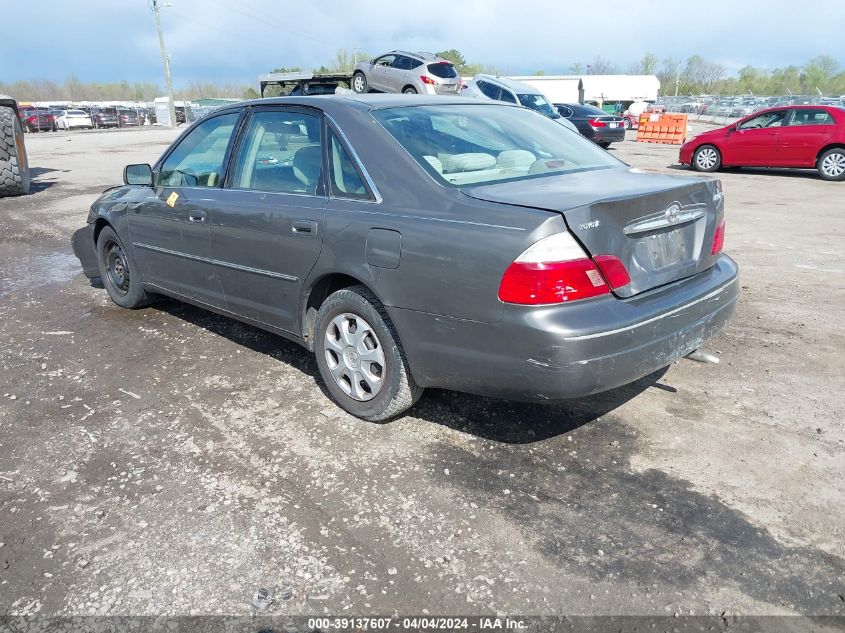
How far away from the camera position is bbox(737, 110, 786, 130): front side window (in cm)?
1390

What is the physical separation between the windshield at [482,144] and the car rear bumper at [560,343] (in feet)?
2.46

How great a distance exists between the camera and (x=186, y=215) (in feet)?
14.2

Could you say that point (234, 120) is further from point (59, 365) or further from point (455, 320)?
point (455, 320)

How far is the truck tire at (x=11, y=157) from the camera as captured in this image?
11.5m

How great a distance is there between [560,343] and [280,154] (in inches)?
82.6

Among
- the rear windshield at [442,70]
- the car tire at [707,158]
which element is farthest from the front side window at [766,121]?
the rear windshield at [442,70]

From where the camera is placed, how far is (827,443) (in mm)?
3180

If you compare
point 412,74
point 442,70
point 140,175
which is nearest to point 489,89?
point 442,70

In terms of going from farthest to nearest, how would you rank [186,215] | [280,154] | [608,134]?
[608,134] < [186,215] < [280,154]

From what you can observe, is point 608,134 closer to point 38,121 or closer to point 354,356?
point 354,356

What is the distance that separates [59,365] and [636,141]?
2574 centimetres

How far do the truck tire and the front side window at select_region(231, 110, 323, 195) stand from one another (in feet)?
32.2

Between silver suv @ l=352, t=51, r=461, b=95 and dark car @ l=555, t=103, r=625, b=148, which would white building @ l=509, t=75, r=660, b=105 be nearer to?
dark car @ l=555, t=103, r=625, b=148

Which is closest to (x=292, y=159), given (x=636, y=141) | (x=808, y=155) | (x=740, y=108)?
(x=808, y=155)
